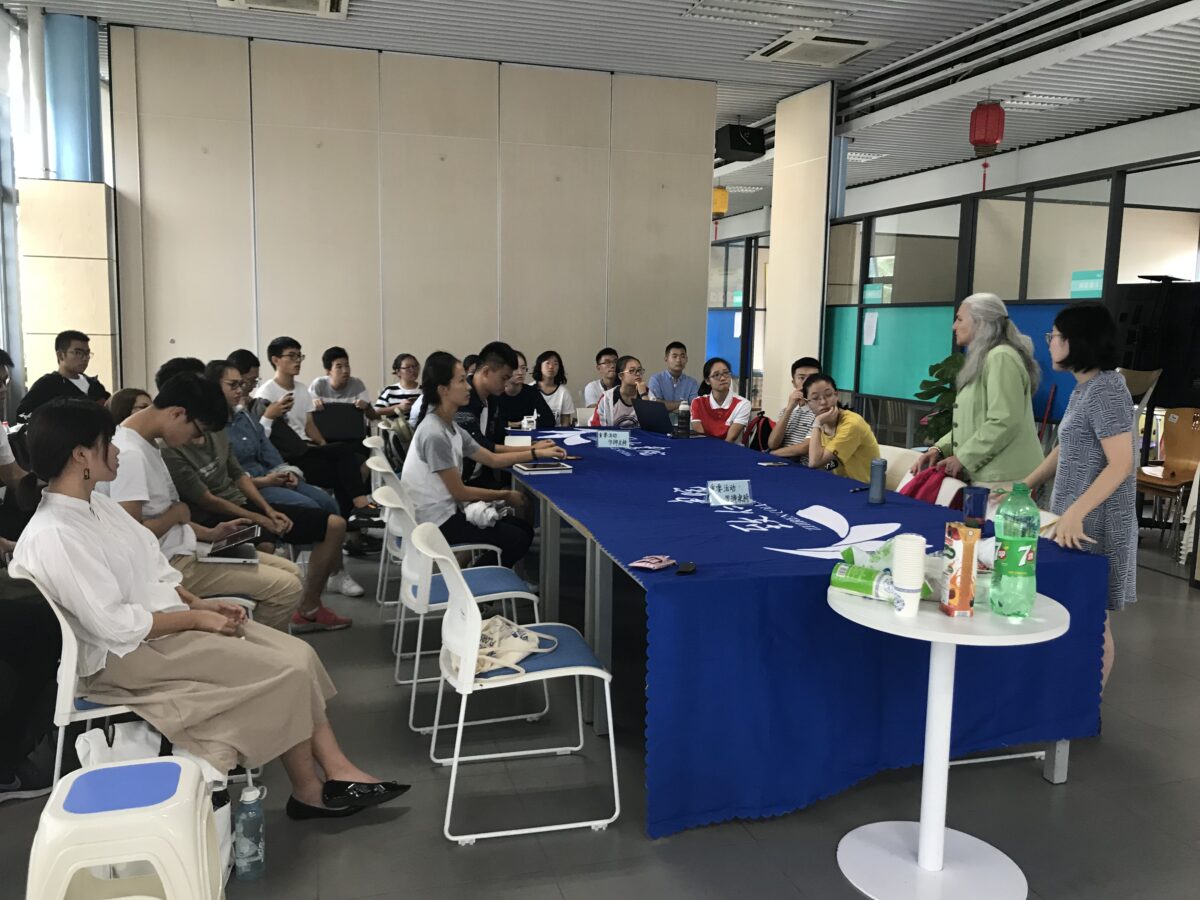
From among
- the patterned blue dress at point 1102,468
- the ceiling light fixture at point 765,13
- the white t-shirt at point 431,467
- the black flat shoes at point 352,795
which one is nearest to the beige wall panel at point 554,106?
the ceiling light fixture at point 765,13

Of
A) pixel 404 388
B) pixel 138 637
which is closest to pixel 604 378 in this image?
pixel 404 388

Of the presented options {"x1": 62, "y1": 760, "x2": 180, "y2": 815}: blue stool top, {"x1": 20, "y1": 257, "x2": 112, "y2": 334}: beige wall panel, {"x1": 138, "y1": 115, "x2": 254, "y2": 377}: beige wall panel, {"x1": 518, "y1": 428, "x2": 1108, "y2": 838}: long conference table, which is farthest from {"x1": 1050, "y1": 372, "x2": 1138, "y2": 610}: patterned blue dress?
{"x1": 138, "y1": 115, "x2": 254, "y2": 377}: beige wall panel

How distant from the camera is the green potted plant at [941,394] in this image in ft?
23.2

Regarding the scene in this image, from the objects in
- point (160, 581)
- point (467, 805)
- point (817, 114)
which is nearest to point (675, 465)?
point (467, 805)

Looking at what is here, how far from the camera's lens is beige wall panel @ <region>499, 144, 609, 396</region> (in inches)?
343

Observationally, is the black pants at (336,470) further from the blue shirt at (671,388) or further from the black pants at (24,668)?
the black pants at (24,668)

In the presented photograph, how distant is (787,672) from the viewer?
2.52 meters

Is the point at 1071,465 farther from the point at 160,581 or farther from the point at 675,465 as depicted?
the point at 160,581

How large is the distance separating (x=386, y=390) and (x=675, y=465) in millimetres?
3716

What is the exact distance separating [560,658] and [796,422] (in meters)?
3.42

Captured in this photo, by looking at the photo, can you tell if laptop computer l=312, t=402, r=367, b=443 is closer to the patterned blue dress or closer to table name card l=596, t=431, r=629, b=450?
table name card l=596, t=431, r=629, b=450

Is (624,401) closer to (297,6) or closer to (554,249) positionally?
(554,249)

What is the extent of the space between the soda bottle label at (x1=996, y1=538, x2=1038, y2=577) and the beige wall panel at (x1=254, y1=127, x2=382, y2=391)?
7.08m

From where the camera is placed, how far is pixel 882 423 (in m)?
9.05
